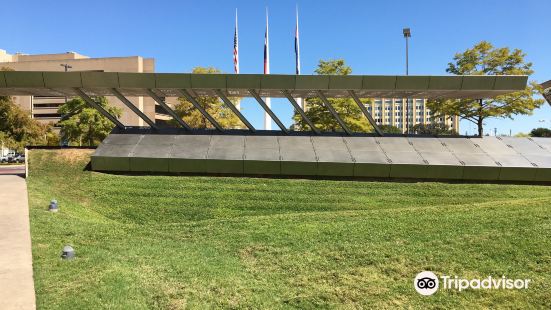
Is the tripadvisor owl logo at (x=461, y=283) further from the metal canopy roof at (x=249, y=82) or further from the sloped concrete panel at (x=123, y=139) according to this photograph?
the sloped concrete panel at (x=123, y=139)

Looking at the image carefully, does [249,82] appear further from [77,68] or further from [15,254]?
[77,68]

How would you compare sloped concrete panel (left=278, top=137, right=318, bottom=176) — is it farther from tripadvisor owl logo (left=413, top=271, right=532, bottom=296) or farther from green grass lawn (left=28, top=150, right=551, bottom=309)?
tripadvisor owl logo (left=413, top=271, right=532, bottom=296)

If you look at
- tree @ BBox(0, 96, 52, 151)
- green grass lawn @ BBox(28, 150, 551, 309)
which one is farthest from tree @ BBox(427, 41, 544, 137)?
tree @ BBox(0, 96, 52, 151)

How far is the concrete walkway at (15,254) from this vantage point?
6184 mm

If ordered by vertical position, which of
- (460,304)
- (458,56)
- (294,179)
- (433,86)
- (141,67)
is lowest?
(460,304)

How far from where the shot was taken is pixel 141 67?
9169 centimetres

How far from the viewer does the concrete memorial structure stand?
16.8 m

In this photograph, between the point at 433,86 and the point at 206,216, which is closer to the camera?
the point at 206,216

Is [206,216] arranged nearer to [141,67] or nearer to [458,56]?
[458,56]

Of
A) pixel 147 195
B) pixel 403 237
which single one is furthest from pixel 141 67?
pixel 403 237

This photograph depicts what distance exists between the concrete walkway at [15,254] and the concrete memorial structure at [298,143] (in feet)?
15.6

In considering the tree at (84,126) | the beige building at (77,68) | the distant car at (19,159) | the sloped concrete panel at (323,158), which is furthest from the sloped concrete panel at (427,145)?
the beige building at (77,68)

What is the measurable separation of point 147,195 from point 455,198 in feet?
43.3

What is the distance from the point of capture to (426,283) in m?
7.28
